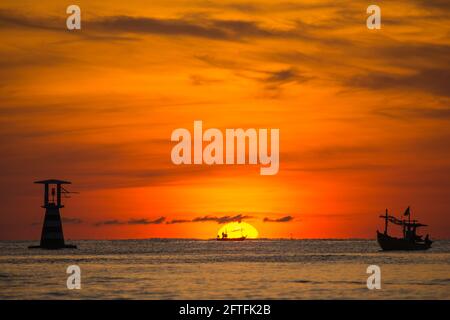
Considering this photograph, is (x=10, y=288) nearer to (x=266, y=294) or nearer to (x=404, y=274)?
(x=266, y=294)

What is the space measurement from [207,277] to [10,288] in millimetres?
22084

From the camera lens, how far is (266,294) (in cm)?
6575

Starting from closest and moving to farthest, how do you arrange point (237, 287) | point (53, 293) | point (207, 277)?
point (53, 293) < point (237, 287) < point (207, 277)
